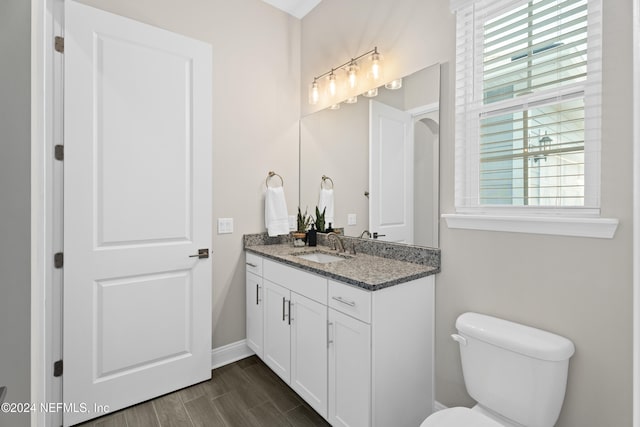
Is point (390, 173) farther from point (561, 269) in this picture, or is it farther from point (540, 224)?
point (561, 269)

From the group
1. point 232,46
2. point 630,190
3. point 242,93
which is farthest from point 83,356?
point 630,190

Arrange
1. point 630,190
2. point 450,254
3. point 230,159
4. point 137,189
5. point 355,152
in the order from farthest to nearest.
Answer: point 230,159 < point 355,152 < point 137,189 < point 450,254 < point 630,190

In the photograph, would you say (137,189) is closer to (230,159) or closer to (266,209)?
(230,159)

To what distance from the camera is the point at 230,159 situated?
238 centimetres

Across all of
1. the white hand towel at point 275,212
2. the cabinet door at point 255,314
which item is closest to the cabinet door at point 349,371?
the cabinet door at point 255,314

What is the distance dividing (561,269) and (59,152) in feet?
8.27

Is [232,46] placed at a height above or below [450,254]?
above

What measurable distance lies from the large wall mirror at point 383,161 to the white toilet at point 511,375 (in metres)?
0.55

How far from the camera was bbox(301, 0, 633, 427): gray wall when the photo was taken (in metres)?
1.12

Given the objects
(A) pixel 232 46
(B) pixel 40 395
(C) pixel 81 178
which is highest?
(A) pixel 232 46

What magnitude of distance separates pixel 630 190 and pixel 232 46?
2.52 m

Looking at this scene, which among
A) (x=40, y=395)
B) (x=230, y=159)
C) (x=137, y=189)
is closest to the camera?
(x=40, y=395)

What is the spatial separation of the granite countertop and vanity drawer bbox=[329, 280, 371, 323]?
35 millimetres

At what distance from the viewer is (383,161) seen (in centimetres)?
202
